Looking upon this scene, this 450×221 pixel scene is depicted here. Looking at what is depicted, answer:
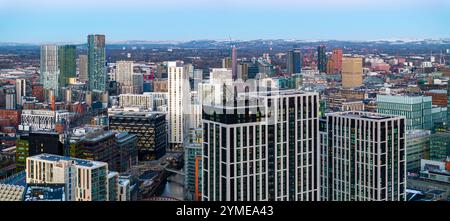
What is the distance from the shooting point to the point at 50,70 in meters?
4.39

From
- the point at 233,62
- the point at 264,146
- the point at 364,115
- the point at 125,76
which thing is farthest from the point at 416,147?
the point at 125,76

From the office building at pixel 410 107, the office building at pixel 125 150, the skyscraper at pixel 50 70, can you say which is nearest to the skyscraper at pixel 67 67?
the skyscraper at pixel 50 70

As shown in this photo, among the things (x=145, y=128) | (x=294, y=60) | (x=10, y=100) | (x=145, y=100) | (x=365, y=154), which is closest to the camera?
(x=294, y=60)

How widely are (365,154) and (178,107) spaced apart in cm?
178

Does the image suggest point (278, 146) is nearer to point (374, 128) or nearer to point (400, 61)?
point (374, 128)

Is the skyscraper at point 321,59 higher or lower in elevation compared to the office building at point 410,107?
higher

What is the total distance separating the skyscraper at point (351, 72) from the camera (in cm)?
395

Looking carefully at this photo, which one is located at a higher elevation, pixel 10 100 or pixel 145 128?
pixel 10 100

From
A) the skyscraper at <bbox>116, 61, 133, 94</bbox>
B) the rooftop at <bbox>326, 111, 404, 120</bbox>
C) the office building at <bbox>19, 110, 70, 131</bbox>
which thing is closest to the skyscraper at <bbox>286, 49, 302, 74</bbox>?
the rooftop at <bbox>326, 111, 404, 120</bbox>

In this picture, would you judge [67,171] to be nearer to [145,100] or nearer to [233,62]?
[233,62]

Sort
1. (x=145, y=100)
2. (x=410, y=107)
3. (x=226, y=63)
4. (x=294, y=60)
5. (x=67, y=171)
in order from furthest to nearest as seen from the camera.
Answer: (x=145, y=100) < (x=410, y=107) < (x=294, y=60) < (x=226, y=63) < (x=67, y=171)

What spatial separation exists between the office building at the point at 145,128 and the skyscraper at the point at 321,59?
1485 millimetres

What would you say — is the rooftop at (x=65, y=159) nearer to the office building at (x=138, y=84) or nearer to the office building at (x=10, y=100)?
the office building at (x=10, y=100)
